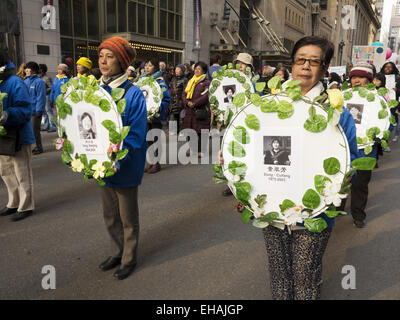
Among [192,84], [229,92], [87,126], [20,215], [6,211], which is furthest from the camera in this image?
[192,84]

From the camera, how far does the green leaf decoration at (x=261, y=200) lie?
2.09 metres

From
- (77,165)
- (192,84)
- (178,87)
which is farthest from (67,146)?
(178,87)

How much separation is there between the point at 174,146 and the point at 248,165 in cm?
693

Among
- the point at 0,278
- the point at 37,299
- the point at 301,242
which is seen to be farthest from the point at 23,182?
the point at 301,242

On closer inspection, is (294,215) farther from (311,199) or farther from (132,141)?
(132,141)

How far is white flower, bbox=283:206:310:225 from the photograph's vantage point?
6.64ft

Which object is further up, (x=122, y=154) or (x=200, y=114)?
(x=200, y=114)

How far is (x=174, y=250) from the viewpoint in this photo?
3.73 metres

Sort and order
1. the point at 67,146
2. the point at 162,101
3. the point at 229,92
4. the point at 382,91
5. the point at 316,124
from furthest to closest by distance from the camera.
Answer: the point at 162,101, the point at 229,92, the point at 382,91, the point at 67,146, the point at 316,124

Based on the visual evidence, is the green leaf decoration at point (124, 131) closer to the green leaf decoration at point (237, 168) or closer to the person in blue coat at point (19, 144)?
the green leaf decoration at point (237, 168)

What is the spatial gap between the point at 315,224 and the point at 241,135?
653 millimetres
